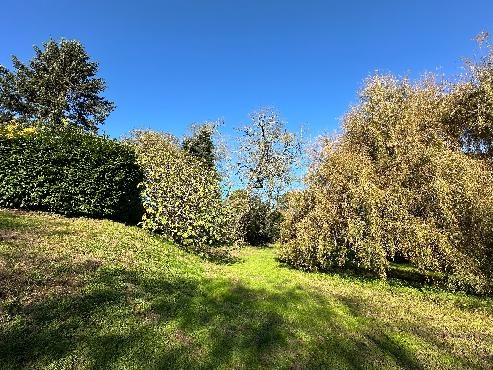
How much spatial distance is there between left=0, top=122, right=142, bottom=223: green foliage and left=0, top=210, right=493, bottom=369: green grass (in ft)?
5.94

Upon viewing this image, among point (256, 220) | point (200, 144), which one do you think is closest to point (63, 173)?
point (256, 220)

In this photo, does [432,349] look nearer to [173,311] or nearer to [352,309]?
[352,309]

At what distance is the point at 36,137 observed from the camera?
513 inches

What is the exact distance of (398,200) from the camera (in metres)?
12.6

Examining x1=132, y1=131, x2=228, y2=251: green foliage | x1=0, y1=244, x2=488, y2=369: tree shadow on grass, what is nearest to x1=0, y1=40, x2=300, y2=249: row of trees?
x1=132, y1=131, x2=228, y2=251: green foliage

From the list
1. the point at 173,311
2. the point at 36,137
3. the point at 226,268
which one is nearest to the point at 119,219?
the point at 36,137

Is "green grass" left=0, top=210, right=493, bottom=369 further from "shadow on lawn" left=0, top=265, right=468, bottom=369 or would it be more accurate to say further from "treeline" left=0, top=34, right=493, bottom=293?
"treeline" left=0, top=34, right=493, bottom=293

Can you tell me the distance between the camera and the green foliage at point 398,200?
463 inches

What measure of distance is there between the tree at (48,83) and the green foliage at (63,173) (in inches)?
1035

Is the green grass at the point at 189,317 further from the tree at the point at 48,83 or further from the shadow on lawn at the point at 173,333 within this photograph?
the tree at the point at 48,83

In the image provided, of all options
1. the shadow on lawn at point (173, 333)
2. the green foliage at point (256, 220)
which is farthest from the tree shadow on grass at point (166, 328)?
the green foliage at point (256, 220)

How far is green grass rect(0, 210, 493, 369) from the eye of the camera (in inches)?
229

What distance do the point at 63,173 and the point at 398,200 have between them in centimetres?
1093

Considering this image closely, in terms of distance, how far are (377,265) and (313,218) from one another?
250 cm
